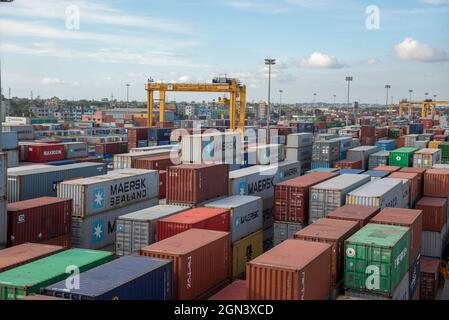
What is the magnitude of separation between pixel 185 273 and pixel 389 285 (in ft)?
24.5

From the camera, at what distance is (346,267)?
18.7 meters

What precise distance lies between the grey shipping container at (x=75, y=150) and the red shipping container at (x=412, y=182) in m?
28.0

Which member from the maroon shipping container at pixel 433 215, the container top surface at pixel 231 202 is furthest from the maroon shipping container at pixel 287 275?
the maroon shipping container at pixel 433 215

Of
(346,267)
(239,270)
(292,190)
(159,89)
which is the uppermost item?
(159,89)

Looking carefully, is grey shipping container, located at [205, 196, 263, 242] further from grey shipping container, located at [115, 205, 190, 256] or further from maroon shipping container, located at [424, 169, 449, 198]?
maroon shipping container, located at [424, 169, 449, 198]

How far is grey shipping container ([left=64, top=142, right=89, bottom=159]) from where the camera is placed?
4528cm

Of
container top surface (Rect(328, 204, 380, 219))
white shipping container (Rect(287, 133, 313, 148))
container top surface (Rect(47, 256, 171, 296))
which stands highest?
white shipping container (Rect(287, 133, 313, 148))

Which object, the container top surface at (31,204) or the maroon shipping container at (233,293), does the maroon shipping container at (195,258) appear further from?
the container top surface at (31,204)

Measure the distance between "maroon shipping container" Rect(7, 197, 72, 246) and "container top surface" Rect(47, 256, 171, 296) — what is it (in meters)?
7.39

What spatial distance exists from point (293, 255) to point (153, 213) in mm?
Answer: 8319

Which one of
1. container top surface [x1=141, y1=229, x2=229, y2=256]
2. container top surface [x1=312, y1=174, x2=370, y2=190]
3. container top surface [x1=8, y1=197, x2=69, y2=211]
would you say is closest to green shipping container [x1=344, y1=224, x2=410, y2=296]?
container top surface [x1=141, y1=229, x2=229, y2=256]

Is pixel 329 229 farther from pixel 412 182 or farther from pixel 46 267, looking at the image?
pixel 412 182
